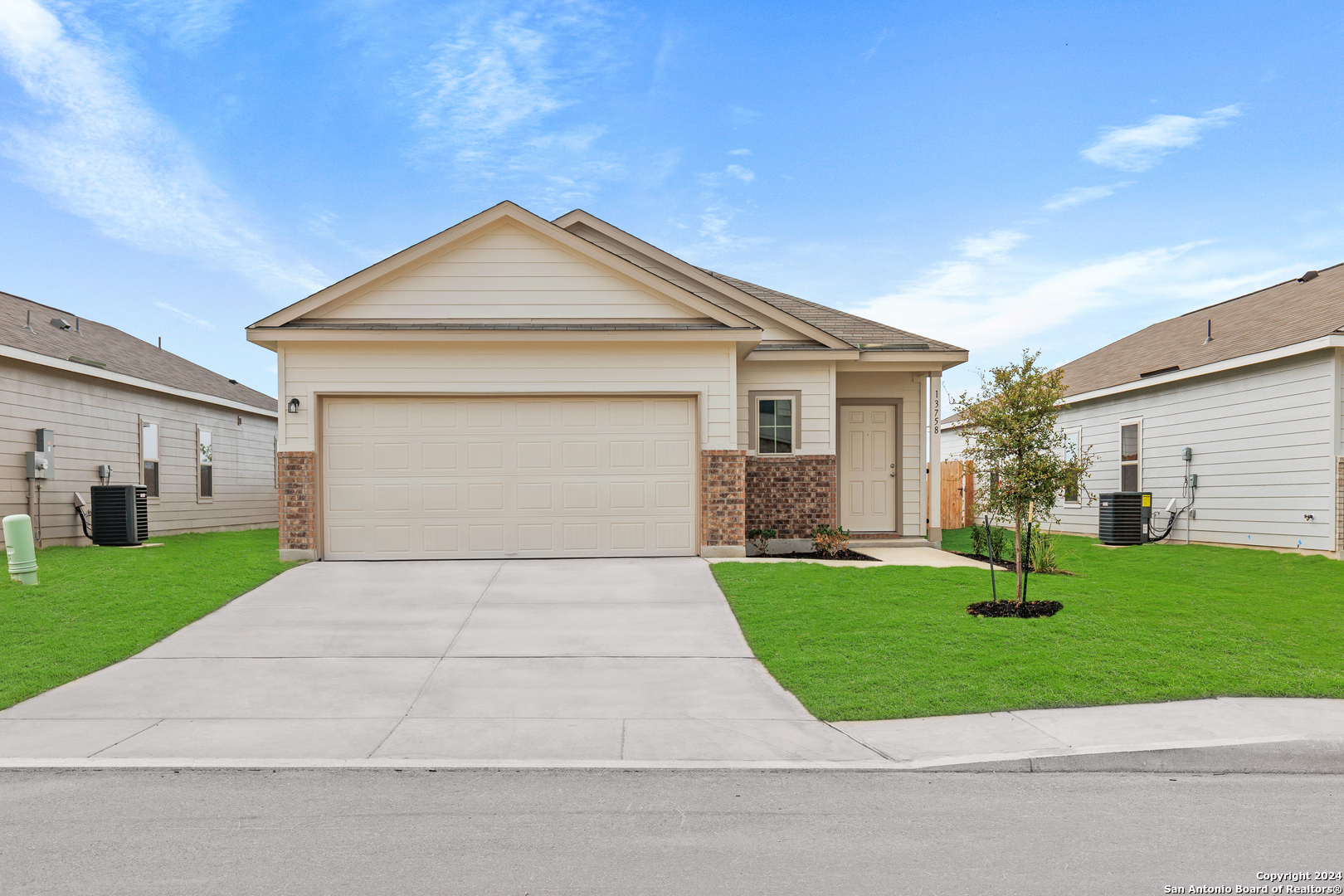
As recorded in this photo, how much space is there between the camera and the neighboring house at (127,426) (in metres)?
15.0

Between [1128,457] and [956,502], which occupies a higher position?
[1128,457]

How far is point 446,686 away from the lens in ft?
23.1

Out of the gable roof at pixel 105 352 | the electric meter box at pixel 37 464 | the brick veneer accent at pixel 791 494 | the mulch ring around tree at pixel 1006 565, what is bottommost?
the mulch ring around tree at pixel 1006 565

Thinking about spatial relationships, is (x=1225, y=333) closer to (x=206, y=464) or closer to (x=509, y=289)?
(x=509, y=289)

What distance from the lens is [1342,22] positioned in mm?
13906

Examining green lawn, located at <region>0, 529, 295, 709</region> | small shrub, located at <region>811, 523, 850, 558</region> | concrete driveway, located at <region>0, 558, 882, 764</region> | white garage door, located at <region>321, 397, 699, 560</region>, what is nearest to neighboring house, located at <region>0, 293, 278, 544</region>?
green lawn, located at <region>0, 529, 295, 709</region>

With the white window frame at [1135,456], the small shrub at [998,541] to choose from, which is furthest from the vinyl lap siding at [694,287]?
the white window frame at [1135,456]

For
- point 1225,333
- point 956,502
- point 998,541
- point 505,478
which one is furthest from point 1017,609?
point 956,502

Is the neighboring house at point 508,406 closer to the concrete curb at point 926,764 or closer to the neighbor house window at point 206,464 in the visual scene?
the concrete curb at point 926,764

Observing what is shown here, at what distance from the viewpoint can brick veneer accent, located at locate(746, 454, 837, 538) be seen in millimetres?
14266

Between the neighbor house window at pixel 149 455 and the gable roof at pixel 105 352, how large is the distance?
1058mm

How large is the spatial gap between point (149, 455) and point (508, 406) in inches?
440

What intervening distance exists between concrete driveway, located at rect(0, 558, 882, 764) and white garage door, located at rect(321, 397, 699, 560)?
1572 millimetres

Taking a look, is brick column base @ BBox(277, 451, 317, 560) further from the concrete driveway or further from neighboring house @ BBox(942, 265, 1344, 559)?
neighboring house @ BBox(942, 265, 1344, 559)
